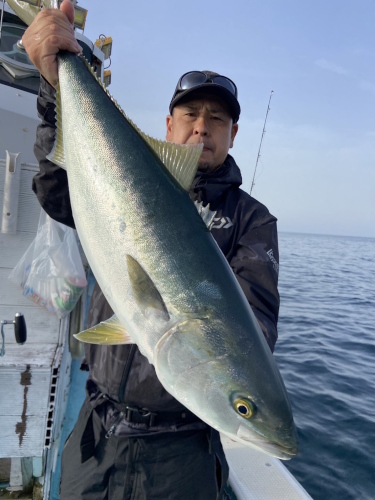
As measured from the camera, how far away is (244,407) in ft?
4.52

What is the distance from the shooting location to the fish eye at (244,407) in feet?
4.50

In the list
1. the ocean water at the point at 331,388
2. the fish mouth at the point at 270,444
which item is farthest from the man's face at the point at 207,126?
the ocean water at the point at 331,388

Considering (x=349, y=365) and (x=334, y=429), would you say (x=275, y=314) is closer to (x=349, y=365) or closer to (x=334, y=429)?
(x=334, y=429)

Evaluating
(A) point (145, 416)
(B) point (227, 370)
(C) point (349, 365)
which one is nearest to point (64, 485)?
(A) point (145, 416)

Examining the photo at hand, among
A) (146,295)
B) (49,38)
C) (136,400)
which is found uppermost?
(49,38)

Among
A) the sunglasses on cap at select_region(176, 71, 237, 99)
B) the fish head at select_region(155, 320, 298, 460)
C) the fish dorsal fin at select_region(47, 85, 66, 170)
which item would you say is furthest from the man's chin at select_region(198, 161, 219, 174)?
the fish head at select_region(155, 320, 298, 460)

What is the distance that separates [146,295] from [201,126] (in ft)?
4.14

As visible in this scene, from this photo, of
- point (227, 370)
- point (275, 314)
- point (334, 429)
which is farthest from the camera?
point (334, 429)

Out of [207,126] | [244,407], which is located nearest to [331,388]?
[207,126]

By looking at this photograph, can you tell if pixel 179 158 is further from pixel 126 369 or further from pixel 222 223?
pixel 126 369

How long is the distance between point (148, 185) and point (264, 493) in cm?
277

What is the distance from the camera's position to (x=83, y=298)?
383cm

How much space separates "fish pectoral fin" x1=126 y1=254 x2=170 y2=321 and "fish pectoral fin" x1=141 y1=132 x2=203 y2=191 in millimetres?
438

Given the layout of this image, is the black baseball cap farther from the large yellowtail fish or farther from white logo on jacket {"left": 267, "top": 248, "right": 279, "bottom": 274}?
white logo on jacket {"left": 267, "top": 248, "right": 279, "bottom": 274}
